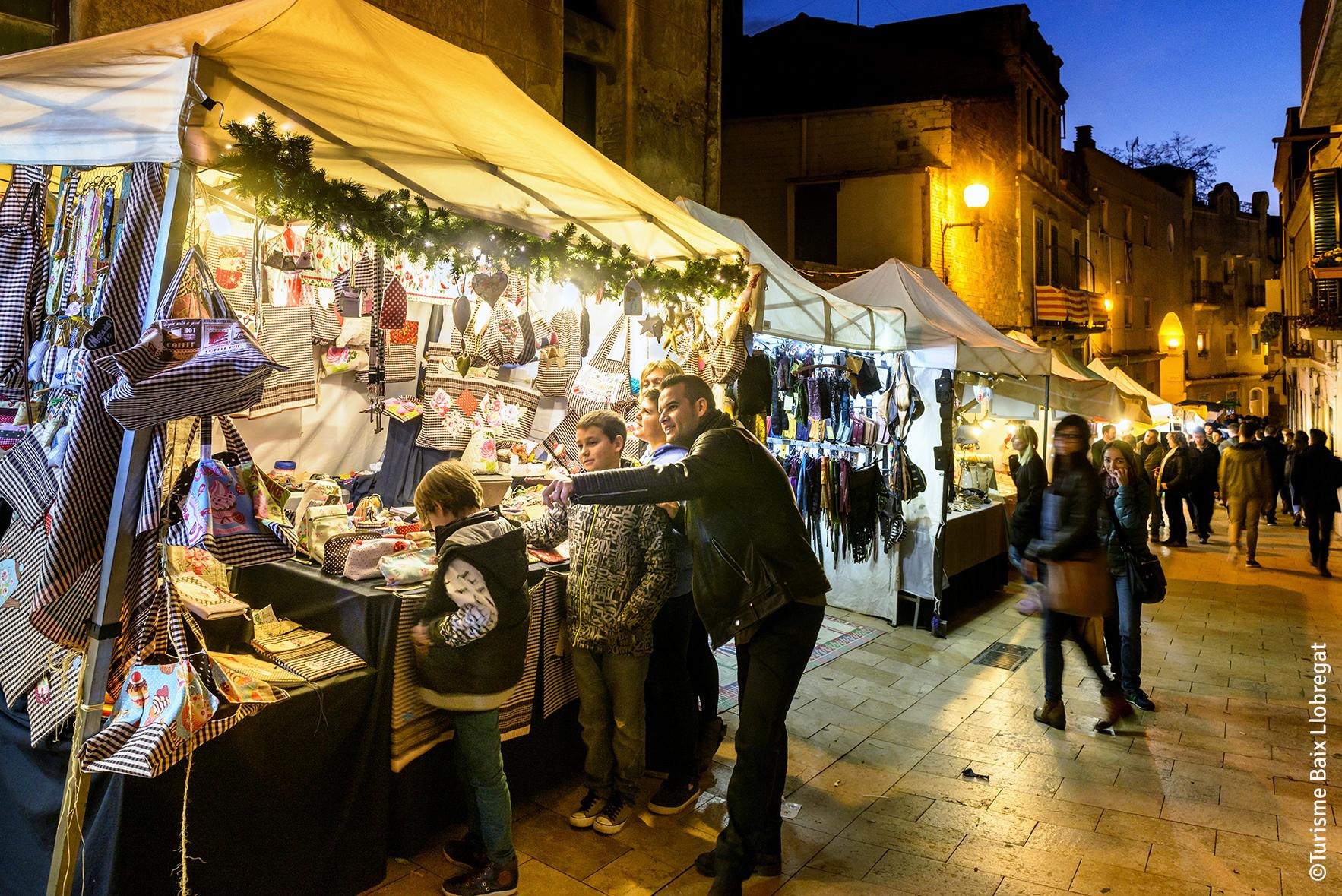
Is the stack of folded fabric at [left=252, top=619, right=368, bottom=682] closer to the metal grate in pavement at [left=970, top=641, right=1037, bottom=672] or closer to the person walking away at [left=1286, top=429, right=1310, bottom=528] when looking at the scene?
the metal grate in pavement at [left=970, top=641, right=1037, bottom=672]

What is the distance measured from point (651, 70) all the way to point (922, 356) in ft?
16.4

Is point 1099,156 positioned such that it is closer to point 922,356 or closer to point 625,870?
point 922,356

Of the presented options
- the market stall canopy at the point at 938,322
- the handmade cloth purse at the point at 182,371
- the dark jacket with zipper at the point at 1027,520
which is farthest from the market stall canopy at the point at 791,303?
the handmade cloth purse at the point at 182,371

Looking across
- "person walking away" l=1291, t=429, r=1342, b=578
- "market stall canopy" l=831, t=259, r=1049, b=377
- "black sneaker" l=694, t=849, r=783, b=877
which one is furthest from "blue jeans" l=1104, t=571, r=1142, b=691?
"person walking away" l=1291, t=429, r=1342, b=578

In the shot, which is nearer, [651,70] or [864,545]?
[864,545]

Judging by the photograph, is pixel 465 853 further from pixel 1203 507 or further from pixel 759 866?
pixel 1203 507

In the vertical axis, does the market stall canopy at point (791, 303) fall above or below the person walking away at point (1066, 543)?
above

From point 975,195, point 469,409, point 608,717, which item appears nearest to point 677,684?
point 608,717

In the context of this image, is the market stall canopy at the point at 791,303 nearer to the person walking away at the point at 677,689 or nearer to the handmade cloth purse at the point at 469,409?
the handmade cloth purse at the point at 469,409

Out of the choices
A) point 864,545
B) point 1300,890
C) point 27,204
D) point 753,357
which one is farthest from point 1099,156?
point 27,204

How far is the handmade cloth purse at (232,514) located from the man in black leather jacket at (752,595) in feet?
4.68

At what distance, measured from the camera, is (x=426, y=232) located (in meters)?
4.04

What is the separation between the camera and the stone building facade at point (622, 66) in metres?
8.06

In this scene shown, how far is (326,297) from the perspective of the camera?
5.10 meters
